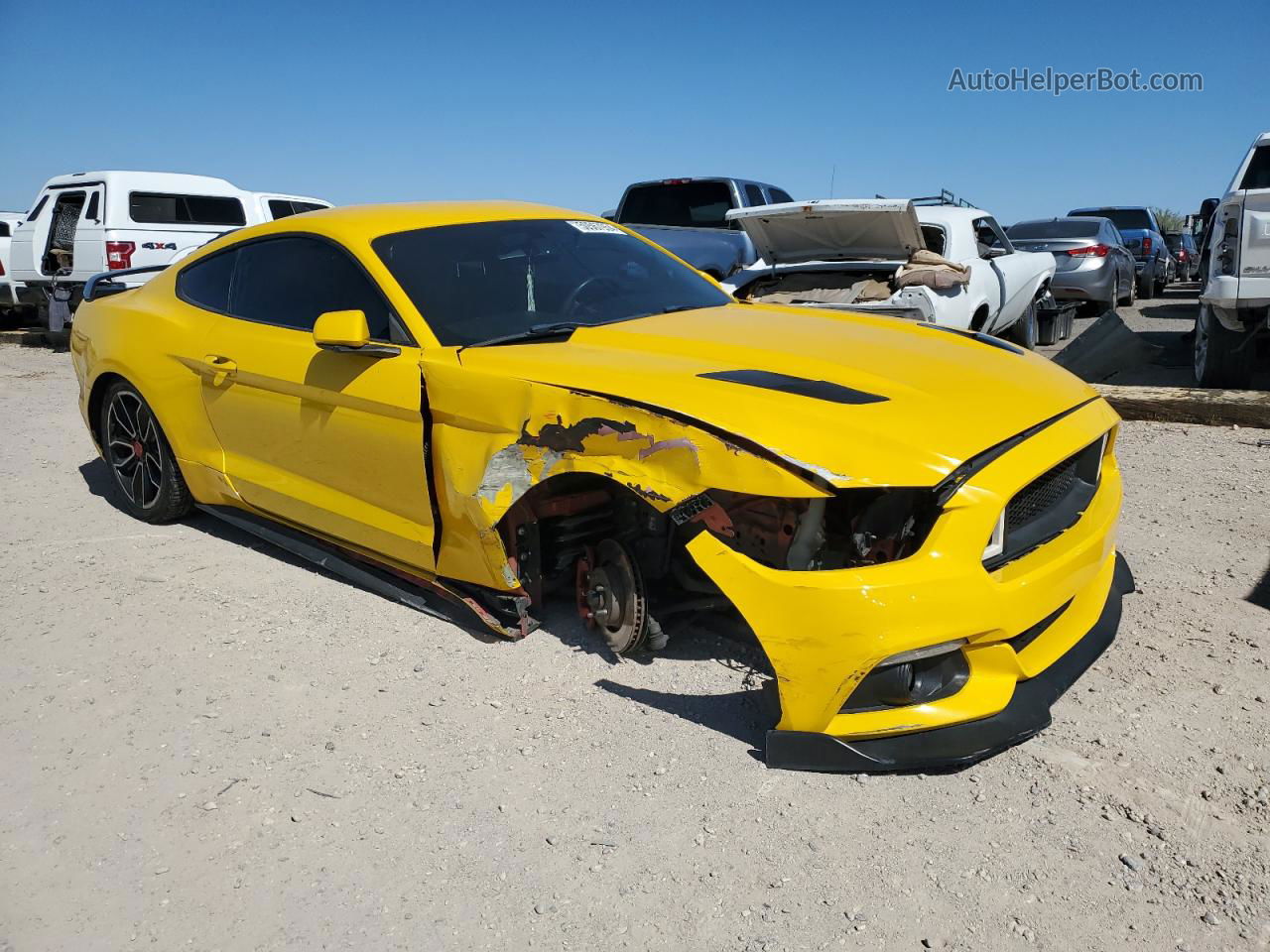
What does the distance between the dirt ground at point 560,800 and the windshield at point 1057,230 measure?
985 cm

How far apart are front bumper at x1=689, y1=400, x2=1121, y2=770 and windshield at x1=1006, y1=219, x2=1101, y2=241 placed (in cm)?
1124

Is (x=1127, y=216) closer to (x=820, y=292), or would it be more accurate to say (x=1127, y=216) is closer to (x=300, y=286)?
(x=820, y=292)

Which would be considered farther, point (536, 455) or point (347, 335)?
point (347, 335)

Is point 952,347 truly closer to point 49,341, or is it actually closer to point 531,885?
point 531,885

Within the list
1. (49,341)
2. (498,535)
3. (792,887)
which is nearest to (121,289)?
(498,535)

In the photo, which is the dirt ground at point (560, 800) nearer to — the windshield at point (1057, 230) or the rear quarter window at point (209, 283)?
the rear quarter window at point (209, 283)

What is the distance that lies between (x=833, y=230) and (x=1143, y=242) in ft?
37.7

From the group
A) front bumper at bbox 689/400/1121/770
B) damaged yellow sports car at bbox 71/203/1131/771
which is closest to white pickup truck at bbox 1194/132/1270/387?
damaged yellow sports car at bbox 71/203/1131/771

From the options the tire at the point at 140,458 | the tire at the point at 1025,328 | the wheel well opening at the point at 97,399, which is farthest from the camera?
the tire at the point at 1025,328

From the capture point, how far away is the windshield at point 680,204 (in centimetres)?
1072

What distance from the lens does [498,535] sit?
319cm

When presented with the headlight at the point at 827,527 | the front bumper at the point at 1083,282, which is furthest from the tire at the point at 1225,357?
the headlight at the point at 827,527

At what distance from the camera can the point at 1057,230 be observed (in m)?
12.9

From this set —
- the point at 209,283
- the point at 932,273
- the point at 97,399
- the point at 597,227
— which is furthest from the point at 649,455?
the point at 932,273
